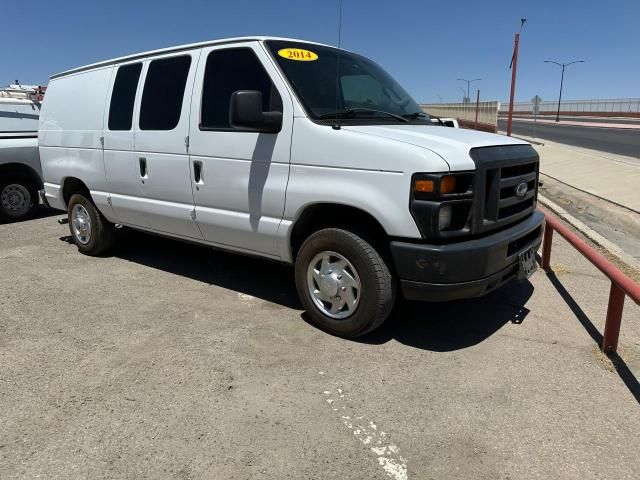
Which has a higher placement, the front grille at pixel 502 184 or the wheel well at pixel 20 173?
the front grille at pixel 502 184

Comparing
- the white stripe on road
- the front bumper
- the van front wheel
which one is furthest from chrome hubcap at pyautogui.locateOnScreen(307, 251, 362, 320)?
the white stripe on road

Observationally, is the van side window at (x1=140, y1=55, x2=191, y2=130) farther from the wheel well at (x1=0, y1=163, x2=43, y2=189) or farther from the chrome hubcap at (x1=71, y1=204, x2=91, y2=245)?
the wheel well at (x1=0, y1=163, x2=43, y2=189)

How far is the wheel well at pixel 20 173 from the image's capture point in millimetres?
8281

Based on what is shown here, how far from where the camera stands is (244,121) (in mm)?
3625

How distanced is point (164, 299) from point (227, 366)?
1.51 m

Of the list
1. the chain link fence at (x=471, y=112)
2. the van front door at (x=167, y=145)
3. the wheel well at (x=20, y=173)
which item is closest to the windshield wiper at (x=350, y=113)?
the van front door at (x=167, y=145)

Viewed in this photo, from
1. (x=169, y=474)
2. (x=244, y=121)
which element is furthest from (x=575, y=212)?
(x=169, y=474)

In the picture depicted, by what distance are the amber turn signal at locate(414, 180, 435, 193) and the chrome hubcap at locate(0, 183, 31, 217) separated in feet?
25.1

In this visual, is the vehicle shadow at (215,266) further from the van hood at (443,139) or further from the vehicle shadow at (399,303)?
the van hood at (443,139)

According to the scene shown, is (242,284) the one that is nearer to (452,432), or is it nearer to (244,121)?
(244,121)

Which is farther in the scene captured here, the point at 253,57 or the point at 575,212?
the point at 575,212

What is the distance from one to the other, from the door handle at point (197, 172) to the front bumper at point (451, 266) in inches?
74.7

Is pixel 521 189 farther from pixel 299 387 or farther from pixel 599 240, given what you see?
pixel 599 240

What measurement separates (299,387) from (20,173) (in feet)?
24.2
